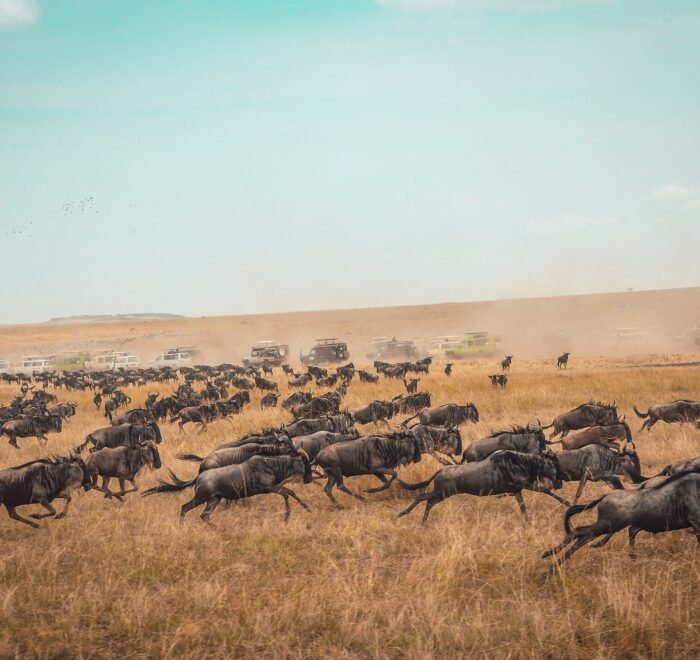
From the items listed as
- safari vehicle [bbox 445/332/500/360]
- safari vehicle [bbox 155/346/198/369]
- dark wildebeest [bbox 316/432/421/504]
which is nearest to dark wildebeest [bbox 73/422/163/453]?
dark wildebeest [bbox 316/432/421/504]

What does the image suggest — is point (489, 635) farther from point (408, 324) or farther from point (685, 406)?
point (408, 324)

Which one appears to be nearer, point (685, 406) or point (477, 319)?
point (685, 406)

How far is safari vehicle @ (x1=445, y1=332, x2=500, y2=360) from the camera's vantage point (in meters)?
51.1

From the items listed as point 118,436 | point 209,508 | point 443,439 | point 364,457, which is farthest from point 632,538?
point 118,436

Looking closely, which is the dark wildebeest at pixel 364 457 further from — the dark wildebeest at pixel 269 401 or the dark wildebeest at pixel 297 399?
the dark wildebeest at pixel 269 401

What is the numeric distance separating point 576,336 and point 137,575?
75077mm

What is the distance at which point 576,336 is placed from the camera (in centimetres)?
7525

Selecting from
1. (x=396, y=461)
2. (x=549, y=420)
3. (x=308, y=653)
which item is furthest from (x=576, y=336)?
(x=308, y=653)

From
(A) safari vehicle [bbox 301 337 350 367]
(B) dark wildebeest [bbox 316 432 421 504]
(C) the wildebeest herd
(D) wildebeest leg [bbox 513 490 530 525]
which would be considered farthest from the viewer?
(A) safari vehicle [bbox 301 337 350 367]

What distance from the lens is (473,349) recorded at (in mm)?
51312

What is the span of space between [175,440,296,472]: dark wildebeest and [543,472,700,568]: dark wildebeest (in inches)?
166

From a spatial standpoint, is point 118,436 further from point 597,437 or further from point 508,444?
point 597,437

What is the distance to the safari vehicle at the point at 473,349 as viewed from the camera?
5106 cm

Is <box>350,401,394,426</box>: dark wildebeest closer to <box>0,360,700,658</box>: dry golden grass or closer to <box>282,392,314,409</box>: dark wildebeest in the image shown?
<box>282,392,314,409</box>: dark wildebeest
